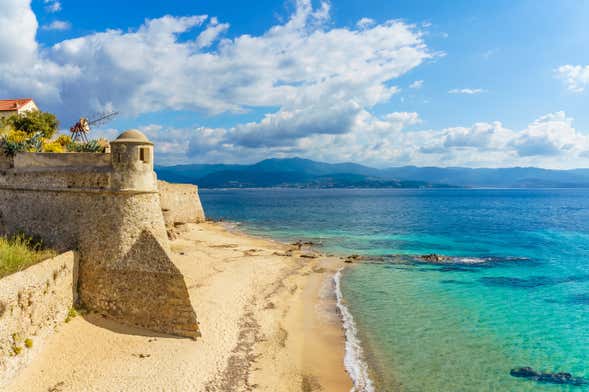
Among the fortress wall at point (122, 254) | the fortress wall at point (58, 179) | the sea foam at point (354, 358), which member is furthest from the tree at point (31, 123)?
the sea foam at point (354, 358)

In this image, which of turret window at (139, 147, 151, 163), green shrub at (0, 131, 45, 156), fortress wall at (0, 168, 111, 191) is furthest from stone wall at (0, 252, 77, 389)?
green shrub at (0, 131, 45, 156)

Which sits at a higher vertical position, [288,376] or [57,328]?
[57,328]

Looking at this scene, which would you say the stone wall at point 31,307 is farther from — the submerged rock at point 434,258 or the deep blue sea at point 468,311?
the submerged rock at point 434,258

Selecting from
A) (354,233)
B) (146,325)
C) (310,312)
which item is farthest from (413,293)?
(354,233)

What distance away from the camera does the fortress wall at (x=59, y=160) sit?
18.9m

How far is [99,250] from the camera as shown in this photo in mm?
18359

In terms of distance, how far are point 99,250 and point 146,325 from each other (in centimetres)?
438

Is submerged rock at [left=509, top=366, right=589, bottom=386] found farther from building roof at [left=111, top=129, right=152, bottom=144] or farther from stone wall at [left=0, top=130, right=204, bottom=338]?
building roof at [left=111, top=129, right=152, bottom=144]

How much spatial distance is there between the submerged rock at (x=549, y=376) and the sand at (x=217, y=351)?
7.91m

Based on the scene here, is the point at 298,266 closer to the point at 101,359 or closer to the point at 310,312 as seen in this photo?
the point at 310,312

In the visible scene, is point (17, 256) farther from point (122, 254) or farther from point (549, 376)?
point (549, 376)

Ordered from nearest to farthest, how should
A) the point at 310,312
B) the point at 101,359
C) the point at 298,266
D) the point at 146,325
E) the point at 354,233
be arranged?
the point at 101,359, the point at 146,325, the point at 310,312, the point at 298,266, the point at 354,233

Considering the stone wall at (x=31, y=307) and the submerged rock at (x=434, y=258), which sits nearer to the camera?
the stone wall at (x=31, y=307)

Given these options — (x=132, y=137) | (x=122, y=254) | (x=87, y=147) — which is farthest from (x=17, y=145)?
(x=122, y=254)
